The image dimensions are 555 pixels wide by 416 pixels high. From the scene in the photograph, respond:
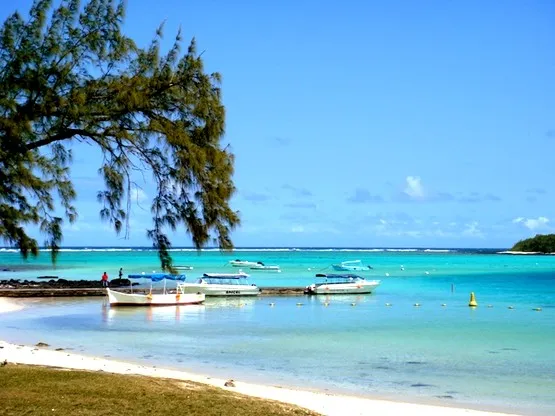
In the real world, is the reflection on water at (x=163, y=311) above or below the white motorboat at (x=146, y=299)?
below

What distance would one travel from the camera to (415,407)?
55.7ft

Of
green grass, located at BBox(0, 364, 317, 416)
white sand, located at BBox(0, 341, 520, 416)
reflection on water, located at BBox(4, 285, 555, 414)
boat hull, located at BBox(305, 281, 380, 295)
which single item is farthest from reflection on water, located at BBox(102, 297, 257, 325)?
green grass, located at BBox(0, 364, 317, 416)

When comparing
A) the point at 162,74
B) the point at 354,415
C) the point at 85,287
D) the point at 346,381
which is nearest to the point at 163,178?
the point at 162,74

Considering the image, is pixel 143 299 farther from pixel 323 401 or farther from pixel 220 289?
pixel 323 401

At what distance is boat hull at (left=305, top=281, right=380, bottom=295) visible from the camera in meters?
61.8

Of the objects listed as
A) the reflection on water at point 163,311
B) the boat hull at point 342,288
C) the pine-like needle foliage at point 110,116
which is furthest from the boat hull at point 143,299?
the pine-like needle foliage at point 110,116

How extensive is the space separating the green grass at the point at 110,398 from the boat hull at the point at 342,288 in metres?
47.3

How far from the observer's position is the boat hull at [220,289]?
194 feet

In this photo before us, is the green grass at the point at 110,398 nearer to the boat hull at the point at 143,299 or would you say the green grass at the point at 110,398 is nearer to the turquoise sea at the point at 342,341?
the turquoise sea at the point at 342,341

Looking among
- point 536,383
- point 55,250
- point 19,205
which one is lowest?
point 536,383

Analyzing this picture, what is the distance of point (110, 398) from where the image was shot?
12414mm

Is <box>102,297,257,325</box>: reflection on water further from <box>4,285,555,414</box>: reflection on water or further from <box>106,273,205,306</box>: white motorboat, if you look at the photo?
<box>106,273,205,306</box>: white motorboat

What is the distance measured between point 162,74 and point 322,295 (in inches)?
2092

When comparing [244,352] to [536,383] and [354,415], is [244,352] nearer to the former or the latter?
[536,383]
